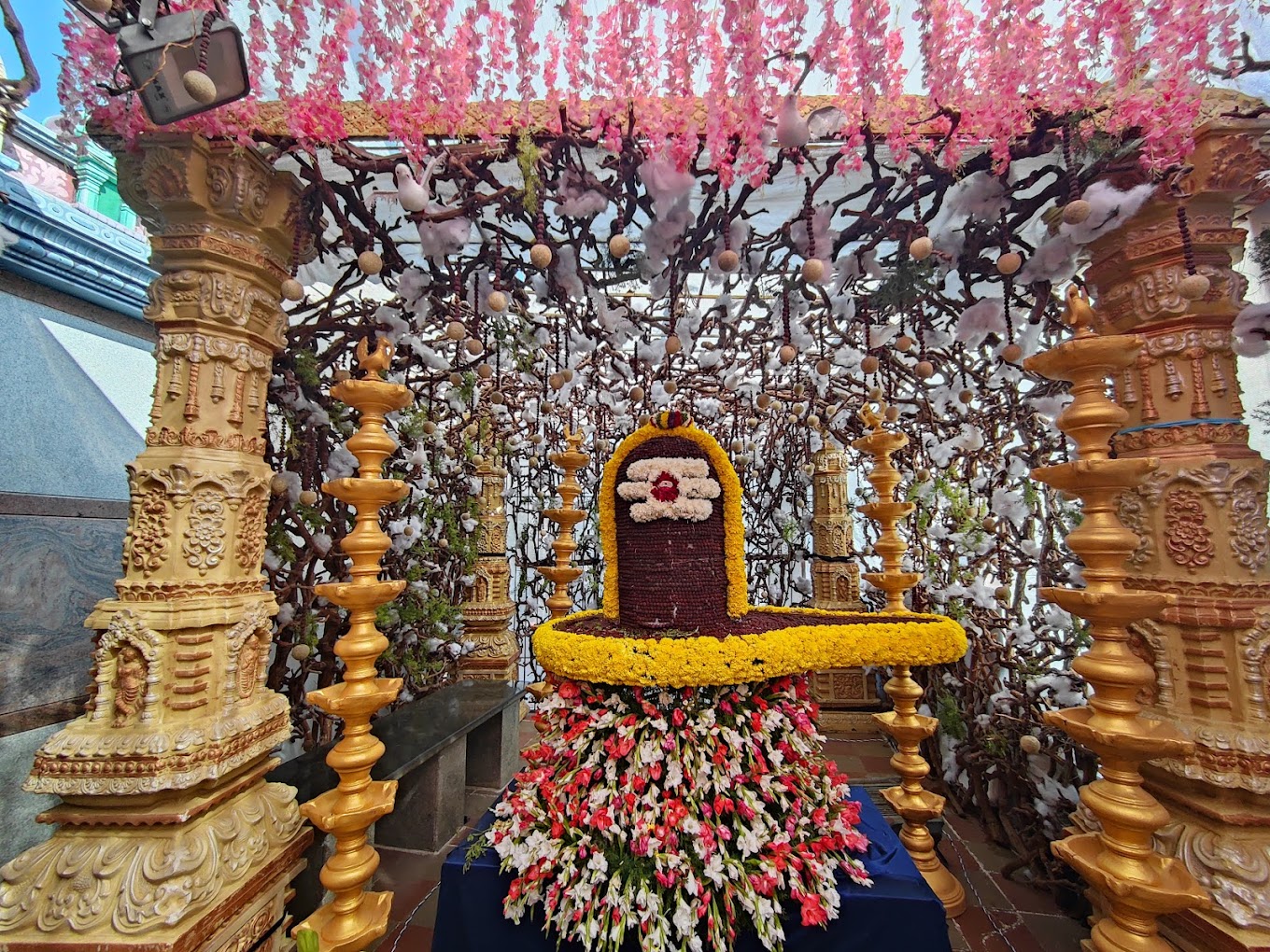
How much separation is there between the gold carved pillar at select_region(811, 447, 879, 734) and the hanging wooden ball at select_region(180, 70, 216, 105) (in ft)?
18.8

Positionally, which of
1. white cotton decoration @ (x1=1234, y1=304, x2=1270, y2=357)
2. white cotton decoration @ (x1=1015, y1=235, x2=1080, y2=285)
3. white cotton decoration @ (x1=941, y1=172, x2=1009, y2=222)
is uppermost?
white cotton decoration @ (x1=941, y1=172, x2=1009, y2=222)

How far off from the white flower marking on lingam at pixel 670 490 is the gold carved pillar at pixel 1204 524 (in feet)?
6.47

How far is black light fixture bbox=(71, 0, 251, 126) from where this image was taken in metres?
1.76

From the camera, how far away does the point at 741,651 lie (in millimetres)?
1993

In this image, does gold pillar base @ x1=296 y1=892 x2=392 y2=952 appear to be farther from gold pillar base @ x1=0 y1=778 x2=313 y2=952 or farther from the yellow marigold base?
the yellow marigold base

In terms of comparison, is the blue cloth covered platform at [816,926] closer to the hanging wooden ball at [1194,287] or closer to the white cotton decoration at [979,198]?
the hanging wooden ball at [1194,287]

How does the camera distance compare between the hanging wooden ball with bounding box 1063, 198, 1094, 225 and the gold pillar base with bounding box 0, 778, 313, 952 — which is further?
the hanging wooden ball with bounding box 1063, 198, 1094, 225

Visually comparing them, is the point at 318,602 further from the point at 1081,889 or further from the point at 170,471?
the point at 1081,889

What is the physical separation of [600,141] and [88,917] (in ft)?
12.2

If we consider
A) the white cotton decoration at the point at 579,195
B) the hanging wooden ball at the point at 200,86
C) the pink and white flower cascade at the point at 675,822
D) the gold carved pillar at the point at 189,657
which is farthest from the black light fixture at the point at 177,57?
the pink and white flower cascade at the point at 675,822

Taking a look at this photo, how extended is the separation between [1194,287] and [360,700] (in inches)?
148

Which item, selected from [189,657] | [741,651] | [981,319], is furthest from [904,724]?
[189,657]

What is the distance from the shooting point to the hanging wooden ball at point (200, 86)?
1715 millimetres

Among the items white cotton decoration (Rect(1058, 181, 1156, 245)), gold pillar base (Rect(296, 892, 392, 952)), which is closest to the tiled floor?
gold pillar base (Rect(296, 892, 392, 952))
